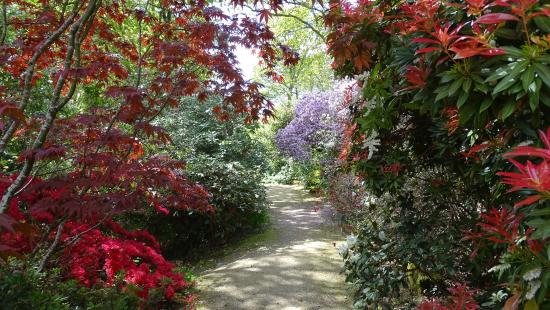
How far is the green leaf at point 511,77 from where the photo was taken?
4.06 ft

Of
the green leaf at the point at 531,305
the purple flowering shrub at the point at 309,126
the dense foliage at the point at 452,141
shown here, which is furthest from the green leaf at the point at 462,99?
the purple flowering shrub at the point at 309,126

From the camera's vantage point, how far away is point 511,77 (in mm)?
1242

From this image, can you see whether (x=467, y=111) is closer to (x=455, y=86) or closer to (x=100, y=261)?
(x=455, y=86)

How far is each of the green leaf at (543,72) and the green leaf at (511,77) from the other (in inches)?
1.2

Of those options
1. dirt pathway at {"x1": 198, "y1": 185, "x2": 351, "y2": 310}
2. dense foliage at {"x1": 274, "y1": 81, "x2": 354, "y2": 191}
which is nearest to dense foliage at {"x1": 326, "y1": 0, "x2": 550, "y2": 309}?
dirt pathway at {"x1": 198, "y1": 185, "x2": 351, "y2": 310}

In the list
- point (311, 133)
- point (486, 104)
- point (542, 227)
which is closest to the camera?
point (542, 227)

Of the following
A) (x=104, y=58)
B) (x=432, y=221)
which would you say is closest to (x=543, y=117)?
(x=432, y=221)

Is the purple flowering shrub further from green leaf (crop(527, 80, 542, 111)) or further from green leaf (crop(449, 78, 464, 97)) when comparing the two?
green leaf (crop(527, 80, 542, 111))

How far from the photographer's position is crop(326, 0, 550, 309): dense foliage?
125 cm

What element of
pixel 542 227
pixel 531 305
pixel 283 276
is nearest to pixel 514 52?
pixel 542 227

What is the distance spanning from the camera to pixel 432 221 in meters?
3.14

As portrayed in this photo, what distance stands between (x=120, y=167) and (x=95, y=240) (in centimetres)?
151

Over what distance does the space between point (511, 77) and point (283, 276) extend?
417 centimetres

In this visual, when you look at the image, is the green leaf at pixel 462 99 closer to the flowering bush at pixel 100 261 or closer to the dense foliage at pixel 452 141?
the dense foliage at pixel 452 141
